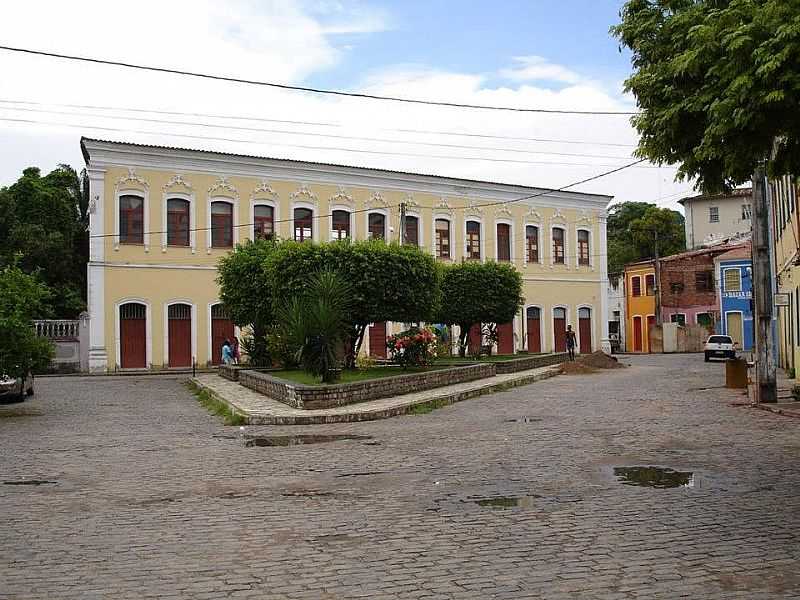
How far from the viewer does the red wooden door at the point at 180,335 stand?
3691 cm

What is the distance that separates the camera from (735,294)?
55312mm

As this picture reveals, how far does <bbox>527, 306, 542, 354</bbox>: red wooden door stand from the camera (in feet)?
153

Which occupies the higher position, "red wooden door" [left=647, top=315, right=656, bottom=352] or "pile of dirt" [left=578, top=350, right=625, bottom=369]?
"red wooden door" [left=647, top=315, right=656, bottom=352]

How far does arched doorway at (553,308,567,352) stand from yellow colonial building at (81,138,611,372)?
0.09 metres

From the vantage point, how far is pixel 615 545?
258 inches

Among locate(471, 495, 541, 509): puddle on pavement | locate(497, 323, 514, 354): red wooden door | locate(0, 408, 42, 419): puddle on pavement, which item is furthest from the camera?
locate(497, 323, 514, 354): red wooden door

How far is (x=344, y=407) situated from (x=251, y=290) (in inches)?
484

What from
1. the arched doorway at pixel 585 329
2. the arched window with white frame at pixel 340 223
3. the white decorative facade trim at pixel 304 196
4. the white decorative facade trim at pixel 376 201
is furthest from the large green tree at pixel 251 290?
the arched doorway at pixel 585 329

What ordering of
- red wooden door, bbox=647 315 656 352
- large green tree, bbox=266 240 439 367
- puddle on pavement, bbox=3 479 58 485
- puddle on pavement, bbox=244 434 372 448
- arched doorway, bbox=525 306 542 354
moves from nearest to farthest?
puddle on pavement, bbox=3 479 58 485 < puddle on pavement, bbox=244 434 372 448 < large green tree, bbox=266 240 439 367 < arched doorway, bbox=525 306 542 354 < red wooden door, bbox=647 315 656 352

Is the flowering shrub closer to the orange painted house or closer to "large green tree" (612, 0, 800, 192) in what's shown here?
"large green tree" (612, 0, 800, 192)

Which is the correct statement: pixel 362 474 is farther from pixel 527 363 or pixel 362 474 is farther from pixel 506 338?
pixel 506 338

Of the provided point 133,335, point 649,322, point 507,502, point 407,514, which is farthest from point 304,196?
point 407,514

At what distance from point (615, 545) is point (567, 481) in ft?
9.04

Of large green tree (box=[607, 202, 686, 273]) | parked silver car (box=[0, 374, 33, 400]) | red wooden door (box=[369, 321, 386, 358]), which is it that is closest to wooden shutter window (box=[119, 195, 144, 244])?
red wooden door (box=[369, 321, 386, 358])
